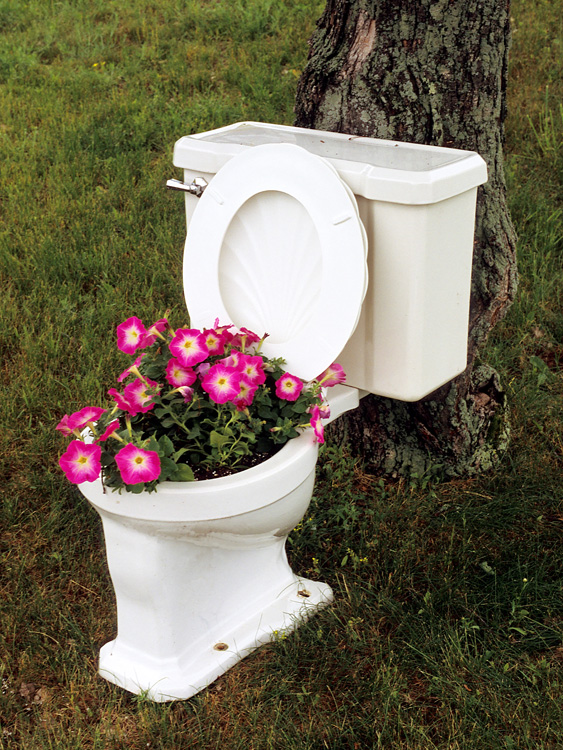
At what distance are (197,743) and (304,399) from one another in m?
0.66

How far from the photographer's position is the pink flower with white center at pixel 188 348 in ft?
5.26

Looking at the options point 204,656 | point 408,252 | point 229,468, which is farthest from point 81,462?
point 408,252

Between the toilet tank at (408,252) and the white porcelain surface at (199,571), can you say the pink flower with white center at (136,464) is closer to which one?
the white porcelain surface at (199,571)

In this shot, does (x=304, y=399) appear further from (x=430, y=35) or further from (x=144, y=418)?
(x=430, y=35)

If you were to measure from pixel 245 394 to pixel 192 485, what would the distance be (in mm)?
206

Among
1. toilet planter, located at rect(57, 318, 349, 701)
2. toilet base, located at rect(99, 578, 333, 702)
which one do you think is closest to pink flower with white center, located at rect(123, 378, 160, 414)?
toilet planter, located at rect(57, 318, 349, 701)

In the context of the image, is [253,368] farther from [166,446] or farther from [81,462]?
[81,462]

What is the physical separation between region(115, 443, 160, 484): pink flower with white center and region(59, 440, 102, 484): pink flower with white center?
0.12 feet

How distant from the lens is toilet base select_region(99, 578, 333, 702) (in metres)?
1.65

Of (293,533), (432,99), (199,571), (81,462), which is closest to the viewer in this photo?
(81,462)

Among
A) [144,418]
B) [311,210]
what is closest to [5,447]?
[144,418]

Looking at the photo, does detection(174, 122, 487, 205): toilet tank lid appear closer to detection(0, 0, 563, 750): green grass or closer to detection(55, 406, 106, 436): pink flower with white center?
detection(55, 406, 106, 436): pink flower with white center

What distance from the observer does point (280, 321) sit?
1.79m

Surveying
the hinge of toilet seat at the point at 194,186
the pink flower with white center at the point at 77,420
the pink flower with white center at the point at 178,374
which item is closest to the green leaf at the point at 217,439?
the pink flower with white center at the point at 178,374
